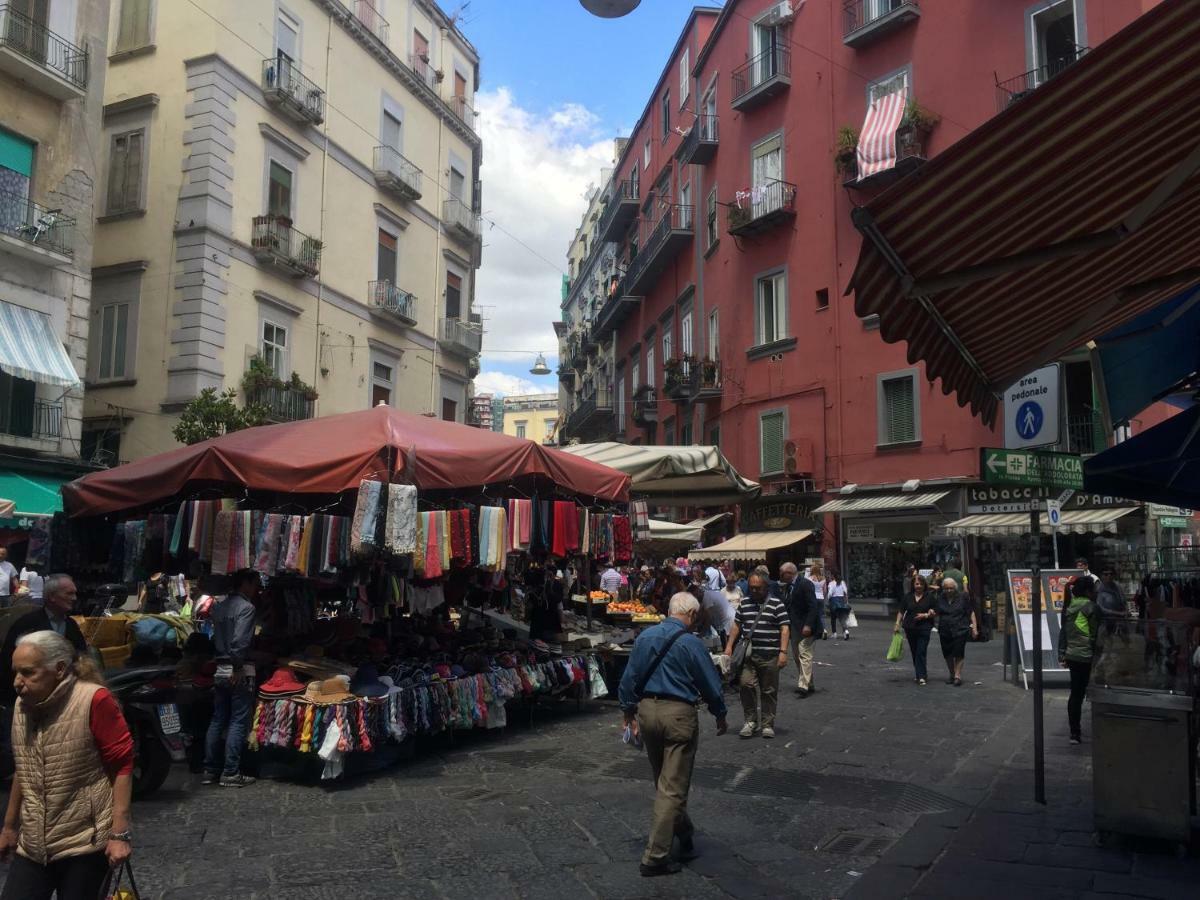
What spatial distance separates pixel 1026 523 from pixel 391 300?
1669 centimetres

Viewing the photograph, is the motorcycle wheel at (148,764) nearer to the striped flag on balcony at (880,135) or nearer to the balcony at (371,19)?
the striped flag on balcony at (880,135)

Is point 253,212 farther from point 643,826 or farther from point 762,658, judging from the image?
point 643,826

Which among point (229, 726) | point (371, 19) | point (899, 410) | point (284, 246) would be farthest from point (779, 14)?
point (229, 726)

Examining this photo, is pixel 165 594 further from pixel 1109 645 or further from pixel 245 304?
pixel 1109 645

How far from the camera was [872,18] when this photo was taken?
25312mm

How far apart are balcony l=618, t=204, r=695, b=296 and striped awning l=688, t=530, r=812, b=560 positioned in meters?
11.7

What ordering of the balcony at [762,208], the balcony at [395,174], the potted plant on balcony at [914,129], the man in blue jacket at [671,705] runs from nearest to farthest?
1. the man in blue jacket at [671,705]
2. the potted plant on balcony at [914,129]
3. the balcony at [395,174]
4. the balcony at [762,208]

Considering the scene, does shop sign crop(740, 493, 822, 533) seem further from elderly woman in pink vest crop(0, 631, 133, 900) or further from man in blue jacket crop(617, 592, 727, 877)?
elderly woman in pink vest crop(0, 631, 133, 900)

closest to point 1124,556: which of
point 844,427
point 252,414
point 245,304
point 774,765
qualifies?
point 844,427

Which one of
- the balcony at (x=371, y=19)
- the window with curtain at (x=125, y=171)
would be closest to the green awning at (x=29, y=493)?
the window with curtain at (x=125, y=171)

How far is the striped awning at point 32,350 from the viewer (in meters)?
15.6

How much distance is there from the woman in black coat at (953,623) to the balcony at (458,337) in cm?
1956

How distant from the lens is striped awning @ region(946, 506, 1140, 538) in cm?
2044

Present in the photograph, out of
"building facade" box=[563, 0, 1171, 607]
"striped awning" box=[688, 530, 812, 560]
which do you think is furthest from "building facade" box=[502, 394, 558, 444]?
"striped awning" box=[688, 530, 812, 560]
